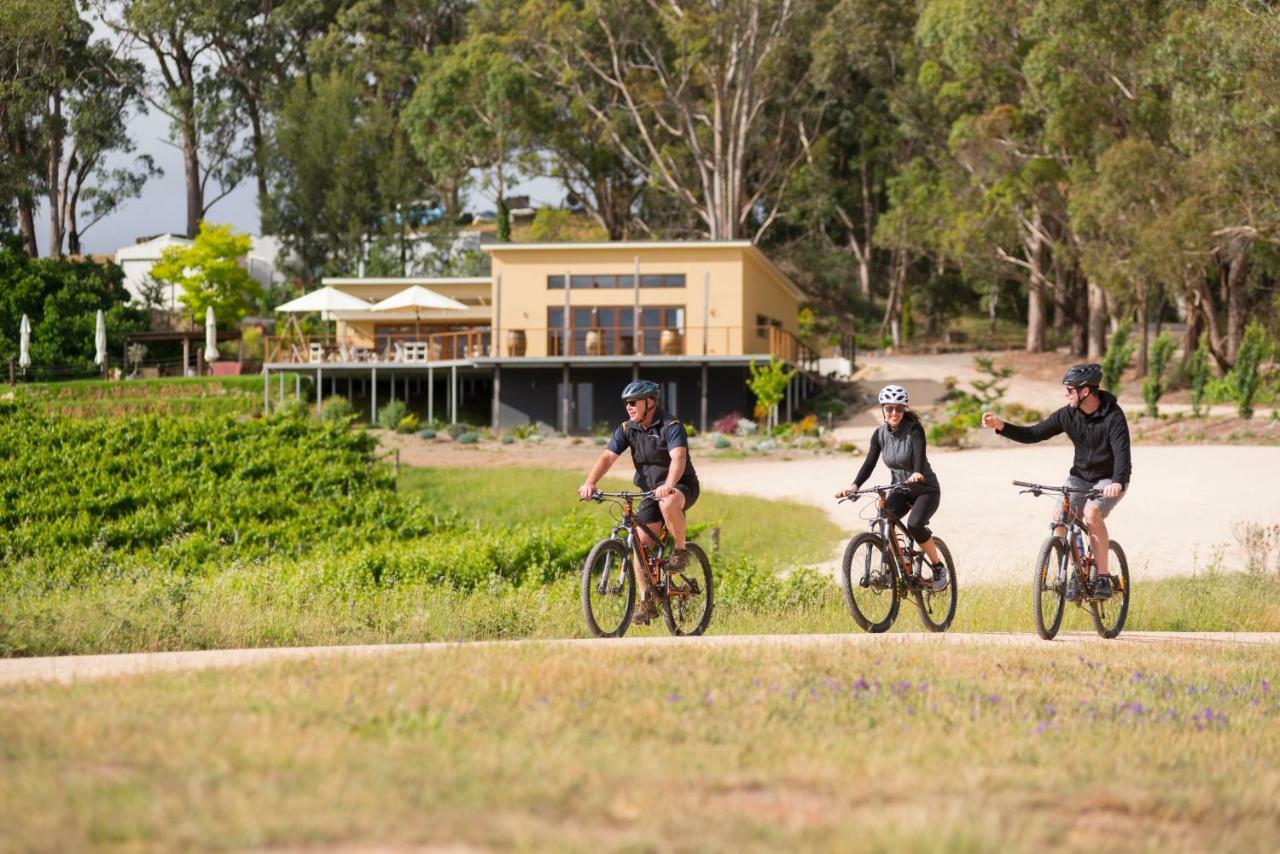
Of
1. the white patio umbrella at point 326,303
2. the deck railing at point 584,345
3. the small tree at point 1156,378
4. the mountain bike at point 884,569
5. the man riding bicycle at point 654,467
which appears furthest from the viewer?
the white patio umbrella at point 326,303

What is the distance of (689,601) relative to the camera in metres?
10.8

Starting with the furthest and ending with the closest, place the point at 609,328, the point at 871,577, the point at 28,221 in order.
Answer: the point at 28,221 < the point at 609,328 < the point at 871,577

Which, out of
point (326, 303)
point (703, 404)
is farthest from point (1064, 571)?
point (326, 303)

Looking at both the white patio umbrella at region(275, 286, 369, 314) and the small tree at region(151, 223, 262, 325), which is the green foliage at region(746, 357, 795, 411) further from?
the small tree at region(151, 223, 262, 325)

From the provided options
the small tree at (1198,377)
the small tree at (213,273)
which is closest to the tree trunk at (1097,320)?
the small tree at (1198,377)

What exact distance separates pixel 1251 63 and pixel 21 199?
1911 inches

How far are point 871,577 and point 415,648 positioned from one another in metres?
3.29

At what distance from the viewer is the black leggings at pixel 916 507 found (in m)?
10.8

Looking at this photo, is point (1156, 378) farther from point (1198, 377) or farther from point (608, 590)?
point (608, 590)

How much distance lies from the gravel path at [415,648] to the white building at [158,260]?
58.4m

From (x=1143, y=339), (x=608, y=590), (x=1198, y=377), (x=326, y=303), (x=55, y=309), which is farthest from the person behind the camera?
(x=55, y=309)

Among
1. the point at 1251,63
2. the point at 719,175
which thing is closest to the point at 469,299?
the point at 719,175

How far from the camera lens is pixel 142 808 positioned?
464 centimetres

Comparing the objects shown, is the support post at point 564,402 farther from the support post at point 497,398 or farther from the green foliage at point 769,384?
the green foliage at point 769,384
